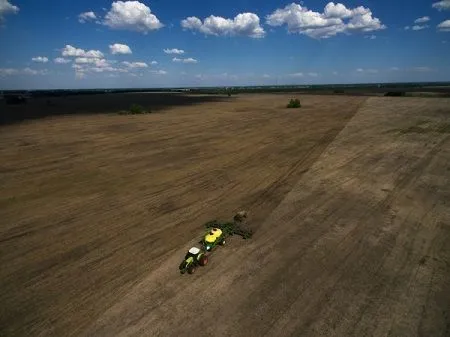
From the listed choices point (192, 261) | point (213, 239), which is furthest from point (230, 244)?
point (192, 261)

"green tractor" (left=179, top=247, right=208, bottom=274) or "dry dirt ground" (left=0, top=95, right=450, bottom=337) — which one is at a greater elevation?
"green tractor" (left=179, top=247, right=208, bottom=274)

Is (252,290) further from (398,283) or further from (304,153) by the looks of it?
(304,153)

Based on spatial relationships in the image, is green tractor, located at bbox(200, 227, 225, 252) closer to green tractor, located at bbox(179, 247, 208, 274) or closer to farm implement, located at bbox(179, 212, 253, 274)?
farm implement, located at bbox(179, 212, 253, 274)

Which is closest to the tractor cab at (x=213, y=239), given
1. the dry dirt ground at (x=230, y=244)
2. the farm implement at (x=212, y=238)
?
the farm implement at (x=212, y=238)

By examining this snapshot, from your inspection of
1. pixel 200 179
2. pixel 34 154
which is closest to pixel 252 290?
pixel 200 179

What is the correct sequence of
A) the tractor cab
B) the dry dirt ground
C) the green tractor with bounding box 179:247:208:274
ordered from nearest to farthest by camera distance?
the dry dirt ground, the green tractor with bounding box 179:247:208:274, the tractor cab

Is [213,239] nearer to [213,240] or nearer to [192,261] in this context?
[213,240]

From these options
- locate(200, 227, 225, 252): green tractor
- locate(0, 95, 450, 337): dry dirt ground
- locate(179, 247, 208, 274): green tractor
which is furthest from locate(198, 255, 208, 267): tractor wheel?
locate(200, 227, 225, 252): green tractor
